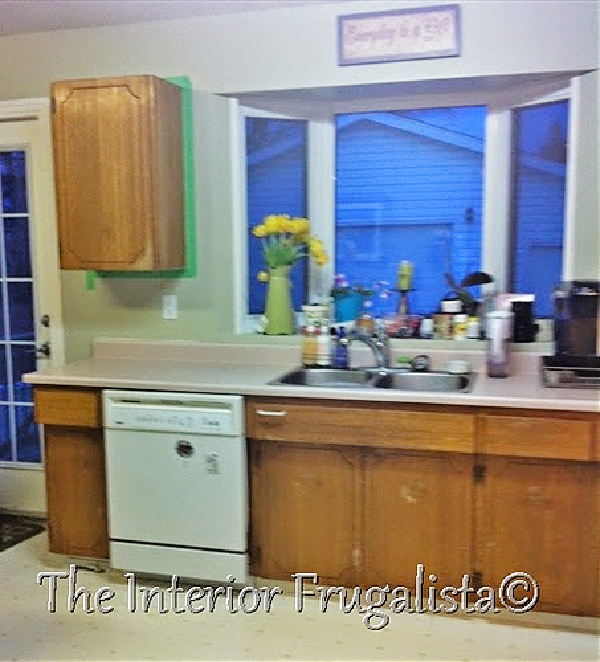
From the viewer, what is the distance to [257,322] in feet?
12.5

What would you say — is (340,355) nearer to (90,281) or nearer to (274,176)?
(274,176)

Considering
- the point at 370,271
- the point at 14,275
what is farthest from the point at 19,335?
the point at 370,271

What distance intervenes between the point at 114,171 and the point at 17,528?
6.00ft

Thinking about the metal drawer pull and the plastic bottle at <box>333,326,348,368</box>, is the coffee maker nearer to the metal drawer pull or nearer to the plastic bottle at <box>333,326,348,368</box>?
the plastic bottle at <box>333,326,348,368</box>

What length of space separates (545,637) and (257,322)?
186 cm

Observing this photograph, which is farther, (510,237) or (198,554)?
(510,237)

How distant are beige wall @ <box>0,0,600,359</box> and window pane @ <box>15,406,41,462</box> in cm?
47

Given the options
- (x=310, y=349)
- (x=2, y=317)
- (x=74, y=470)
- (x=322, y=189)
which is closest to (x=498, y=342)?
(x=310, y=349)

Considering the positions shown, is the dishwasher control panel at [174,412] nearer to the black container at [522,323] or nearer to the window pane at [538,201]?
the black container at [522,323]

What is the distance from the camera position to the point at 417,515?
9.57 feet

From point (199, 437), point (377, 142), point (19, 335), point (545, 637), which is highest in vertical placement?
point (377, 142)

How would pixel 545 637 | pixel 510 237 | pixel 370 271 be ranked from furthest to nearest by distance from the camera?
1. pixel 370 271
2. pixel 510 237
3. pixel 545 637

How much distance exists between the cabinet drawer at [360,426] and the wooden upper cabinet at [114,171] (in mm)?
851

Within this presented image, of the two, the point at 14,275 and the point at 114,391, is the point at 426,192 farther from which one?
the point at 14,275
